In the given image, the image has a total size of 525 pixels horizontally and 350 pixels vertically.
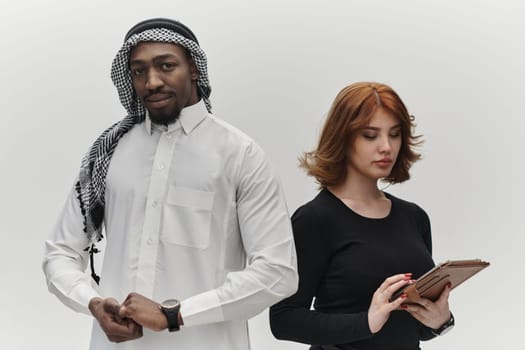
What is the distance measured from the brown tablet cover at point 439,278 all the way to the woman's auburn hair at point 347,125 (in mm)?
447

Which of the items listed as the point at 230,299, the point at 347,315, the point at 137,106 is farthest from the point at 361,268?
the point at 137,106

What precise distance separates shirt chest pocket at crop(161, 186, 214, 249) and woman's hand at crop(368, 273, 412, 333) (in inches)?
19.6

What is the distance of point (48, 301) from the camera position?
4.15 m

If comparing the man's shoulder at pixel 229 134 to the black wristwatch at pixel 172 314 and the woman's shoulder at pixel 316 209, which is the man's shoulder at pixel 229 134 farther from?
the black wristwatch at pixel 172 314

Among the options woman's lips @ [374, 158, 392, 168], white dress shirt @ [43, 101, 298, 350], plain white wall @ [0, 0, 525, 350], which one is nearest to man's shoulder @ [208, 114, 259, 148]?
white dress shirt @ [43, 101, 298, 350]

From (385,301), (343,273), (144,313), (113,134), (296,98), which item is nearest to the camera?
(144,313)

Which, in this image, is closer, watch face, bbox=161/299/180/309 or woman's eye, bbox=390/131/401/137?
watch face, bbox=161/299/180/309

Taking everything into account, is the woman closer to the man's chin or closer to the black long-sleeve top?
the black long-sleeve top

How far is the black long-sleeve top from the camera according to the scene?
96.7 inches

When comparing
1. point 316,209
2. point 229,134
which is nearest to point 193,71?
point 229,134

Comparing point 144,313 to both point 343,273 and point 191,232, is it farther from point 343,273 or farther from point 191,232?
point 343,273

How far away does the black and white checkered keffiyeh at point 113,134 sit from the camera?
2.43 metres

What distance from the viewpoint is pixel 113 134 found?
2584 millimetres

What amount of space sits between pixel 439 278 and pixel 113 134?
1048 millimetres
